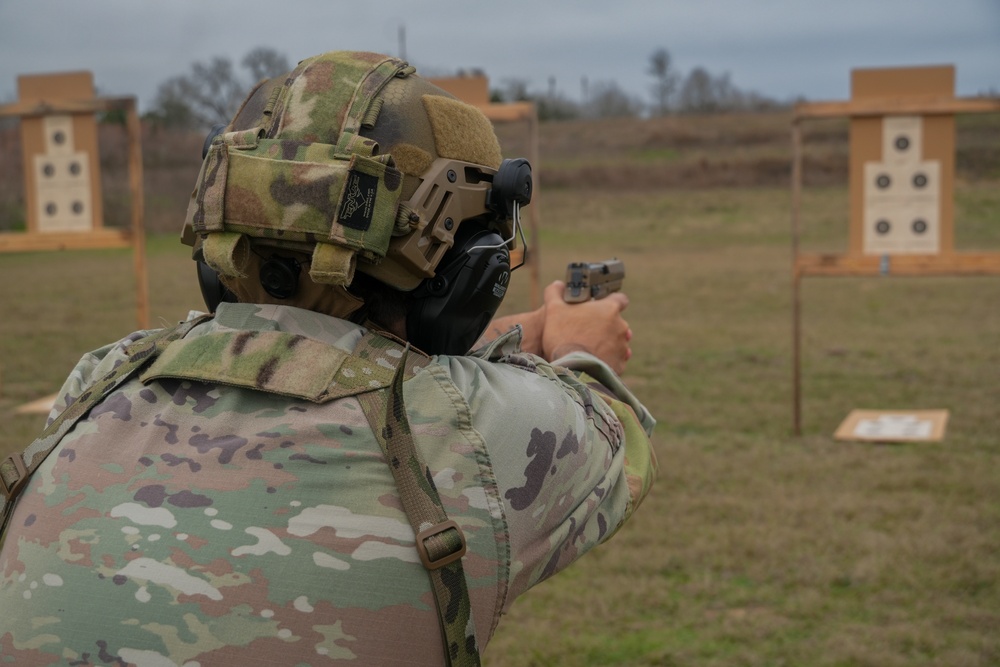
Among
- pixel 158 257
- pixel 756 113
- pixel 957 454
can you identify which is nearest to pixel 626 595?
pixel 957 454

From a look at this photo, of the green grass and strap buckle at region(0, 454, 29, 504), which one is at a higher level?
strap buckle at region(0, 454, 29, 504)

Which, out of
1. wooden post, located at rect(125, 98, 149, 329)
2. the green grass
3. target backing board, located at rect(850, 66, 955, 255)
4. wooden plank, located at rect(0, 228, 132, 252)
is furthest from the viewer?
wooden plank, located at rect(0, 228, 132, 252)

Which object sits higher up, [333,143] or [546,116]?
[546,116]

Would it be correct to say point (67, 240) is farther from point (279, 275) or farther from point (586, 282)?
point (279, 275)

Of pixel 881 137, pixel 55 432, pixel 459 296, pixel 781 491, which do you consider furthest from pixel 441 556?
pixel 881 137

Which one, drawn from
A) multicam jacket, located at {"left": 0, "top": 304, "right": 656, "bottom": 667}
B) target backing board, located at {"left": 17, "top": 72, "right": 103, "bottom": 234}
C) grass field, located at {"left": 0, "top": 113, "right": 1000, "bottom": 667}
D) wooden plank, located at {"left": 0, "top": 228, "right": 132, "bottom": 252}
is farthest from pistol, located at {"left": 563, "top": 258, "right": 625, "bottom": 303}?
target backing board, located at {"left": 17, "top": 72, "right": 103, "bottom": 234}

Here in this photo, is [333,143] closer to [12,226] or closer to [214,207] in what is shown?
[214,207]

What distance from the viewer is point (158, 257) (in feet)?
64.7

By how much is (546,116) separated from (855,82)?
35504 millimetres

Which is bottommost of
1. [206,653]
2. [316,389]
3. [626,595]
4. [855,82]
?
[626,595]

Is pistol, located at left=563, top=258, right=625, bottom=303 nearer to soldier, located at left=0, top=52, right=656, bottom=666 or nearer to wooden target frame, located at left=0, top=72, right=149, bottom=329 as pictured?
soldier, located at left=0, top=52, right=656, bottom=666

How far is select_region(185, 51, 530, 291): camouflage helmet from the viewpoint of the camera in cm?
128

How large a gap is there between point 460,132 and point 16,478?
2.33 ft

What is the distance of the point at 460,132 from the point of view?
4.71 ft
